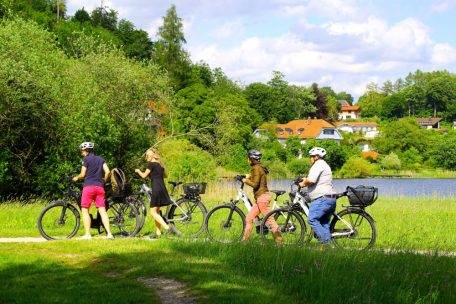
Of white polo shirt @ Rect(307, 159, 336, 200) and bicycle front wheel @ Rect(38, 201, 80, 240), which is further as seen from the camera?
bicycle front wheel @ Rect(38, 201, 80, 240)

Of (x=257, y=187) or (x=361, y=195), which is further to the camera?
(x=257, y=187)

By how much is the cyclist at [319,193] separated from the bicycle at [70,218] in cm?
398

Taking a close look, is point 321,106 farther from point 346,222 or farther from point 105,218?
point 346,222

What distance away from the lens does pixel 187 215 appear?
1302 cm

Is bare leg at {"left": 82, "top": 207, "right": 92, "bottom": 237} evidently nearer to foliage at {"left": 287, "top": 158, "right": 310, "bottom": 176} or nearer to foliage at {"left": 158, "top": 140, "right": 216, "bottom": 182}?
foliage at {"left": 158, "top": 140, "right": 216, "bottom": 182}

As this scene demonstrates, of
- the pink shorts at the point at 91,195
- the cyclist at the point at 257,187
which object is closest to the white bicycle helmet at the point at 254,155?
the cyclist at the point at 257,187

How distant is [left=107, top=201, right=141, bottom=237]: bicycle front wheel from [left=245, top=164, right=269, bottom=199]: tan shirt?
8.83 ft

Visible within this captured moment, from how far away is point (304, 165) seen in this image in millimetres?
78375

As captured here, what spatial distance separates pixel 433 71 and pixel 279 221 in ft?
593

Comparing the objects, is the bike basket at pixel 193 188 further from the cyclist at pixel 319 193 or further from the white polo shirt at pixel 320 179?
the white polo shirt at pixel 320 179

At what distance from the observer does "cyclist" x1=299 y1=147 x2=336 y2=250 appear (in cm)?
1066

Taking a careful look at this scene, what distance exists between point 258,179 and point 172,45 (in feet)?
210

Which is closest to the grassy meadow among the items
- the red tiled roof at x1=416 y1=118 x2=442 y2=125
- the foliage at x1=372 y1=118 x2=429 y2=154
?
the foliage at x1=372 y1=118 x2=429 y2=154

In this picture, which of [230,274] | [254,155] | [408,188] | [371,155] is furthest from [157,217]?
[371,155]
